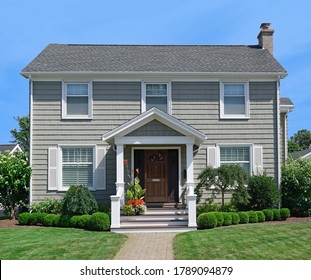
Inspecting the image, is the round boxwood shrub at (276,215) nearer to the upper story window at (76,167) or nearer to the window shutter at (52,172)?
the upper story window at (76,167)

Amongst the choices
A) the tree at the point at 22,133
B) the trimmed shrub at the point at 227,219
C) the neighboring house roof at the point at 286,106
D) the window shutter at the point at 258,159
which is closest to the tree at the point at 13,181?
the trimmed shrub at the point at 227,219

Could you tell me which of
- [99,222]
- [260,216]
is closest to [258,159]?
[260,216]

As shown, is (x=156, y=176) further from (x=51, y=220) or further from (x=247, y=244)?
(x=247, y=244)

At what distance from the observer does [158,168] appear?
18.6 metres

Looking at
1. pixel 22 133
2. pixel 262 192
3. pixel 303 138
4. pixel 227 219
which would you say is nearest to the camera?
pixel 227 219

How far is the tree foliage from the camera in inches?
712

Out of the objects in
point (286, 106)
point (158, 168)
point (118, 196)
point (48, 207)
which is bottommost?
point (48, 207)

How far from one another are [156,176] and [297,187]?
5.81 metres

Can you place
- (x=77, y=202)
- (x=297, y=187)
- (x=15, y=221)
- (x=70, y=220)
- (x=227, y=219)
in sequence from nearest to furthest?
(x=227, y=219) → (x=70, y=220) → (x=77, y=202) → (x=15, y=221) → (x=297, y=187)

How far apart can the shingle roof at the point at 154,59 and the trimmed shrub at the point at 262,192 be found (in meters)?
4.62

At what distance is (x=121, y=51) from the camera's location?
21.1 meters

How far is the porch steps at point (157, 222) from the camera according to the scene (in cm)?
1555

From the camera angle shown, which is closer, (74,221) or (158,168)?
(74,221)
